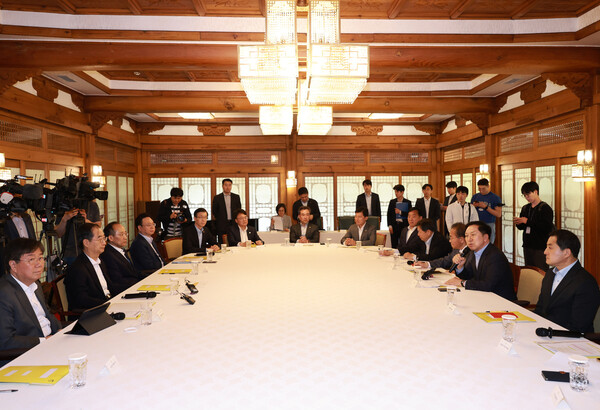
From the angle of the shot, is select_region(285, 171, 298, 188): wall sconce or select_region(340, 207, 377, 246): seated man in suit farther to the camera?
select_region(285, 171, 298, 188): wall sconce

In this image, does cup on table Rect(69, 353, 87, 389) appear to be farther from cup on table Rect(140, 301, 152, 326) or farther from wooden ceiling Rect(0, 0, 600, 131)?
wooden ceiling Rect(0, 0, 600, 131)

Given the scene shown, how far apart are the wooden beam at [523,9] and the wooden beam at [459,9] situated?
0.53 m

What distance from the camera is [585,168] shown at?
4.77m

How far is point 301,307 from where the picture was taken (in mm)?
2416

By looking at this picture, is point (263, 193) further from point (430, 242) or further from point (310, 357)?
point (310, 357)

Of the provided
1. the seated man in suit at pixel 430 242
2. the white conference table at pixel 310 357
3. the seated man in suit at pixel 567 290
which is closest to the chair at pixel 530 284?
the seated man in suit at pixel 567 290

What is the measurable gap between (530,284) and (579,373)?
1709 mm

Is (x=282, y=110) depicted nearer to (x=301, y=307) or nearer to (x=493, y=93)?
(x=301, y=307)

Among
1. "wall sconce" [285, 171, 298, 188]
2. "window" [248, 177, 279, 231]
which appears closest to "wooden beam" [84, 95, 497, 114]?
"wall sconce" [285, 171, 298, 188]

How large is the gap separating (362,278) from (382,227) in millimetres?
7186

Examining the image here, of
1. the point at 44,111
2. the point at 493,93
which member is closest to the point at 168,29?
the point at 44,111

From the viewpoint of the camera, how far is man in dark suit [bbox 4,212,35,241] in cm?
381

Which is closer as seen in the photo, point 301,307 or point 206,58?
point 301,307

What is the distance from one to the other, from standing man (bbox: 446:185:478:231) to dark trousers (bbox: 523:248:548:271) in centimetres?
122
